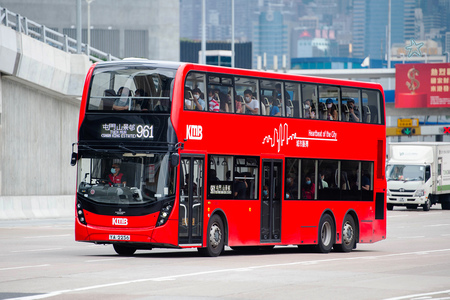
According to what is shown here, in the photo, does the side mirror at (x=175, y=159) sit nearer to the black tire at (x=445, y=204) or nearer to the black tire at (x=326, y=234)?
the black tire at (x=326, y=234)

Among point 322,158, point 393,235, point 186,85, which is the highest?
point 186,85

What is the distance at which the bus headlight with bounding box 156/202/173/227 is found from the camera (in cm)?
1789

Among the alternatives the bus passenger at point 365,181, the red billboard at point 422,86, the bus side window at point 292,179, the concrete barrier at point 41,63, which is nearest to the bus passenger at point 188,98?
the bus side window at point 292,179

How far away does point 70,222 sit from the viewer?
111ft

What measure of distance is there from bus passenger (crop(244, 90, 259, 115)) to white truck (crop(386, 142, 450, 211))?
27.1 metres

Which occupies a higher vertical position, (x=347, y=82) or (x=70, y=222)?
(x=347, y=82)

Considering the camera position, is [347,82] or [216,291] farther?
[347,82]

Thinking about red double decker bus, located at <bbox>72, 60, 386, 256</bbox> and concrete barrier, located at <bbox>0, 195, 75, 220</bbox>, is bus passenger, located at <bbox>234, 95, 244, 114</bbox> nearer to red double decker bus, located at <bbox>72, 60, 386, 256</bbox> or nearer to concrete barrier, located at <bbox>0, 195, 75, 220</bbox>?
red double decker bus, located at <bbox>72, 60, 386, 256</bbox>

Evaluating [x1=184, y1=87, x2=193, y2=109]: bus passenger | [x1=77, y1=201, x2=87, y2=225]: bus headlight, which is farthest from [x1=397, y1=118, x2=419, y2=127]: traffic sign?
[x1=77, y1=201, x2=87, y2=225]: bus headlight

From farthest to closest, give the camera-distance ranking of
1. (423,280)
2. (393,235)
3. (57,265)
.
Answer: (393,235) → (57,265) → (423,280)

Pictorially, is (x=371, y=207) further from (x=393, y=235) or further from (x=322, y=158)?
(x=393, y=235)

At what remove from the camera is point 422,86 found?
83.8m

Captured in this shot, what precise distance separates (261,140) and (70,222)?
49.6ft

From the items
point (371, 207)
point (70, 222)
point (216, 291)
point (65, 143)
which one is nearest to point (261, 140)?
point (371, 207)
